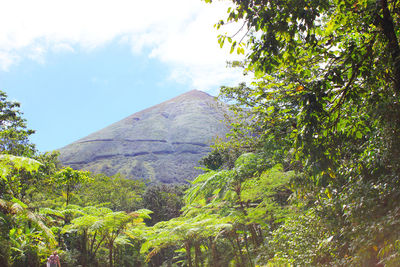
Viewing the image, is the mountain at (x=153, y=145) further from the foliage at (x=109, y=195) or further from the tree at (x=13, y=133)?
the tree at (x=13, y=133)

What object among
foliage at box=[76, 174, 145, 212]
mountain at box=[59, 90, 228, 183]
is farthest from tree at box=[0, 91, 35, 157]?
mountain at box=[59, 90, 228, 183]

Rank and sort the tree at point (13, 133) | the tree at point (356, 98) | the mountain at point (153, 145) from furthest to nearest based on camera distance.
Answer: the mountain at point (153, 145), the tree at point (13, 133), the tree at point (356, 98)

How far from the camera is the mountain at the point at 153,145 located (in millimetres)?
82688

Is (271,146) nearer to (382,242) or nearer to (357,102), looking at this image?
(357,102)

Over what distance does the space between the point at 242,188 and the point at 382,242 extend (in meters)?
6.00

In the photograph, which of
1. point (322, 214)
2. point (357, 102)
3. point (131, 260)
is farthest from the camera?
point (131, 260)

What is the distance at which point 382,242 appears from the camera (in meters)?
2.10

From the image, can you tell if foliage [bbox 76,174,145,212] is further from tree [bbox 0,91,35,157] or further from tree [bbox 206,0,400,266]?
tree [bbox 206,0,400,266]

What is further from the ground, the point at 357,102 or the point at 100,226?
the point at 357,102

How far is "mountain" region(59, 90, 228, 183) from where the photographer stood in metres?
82.7

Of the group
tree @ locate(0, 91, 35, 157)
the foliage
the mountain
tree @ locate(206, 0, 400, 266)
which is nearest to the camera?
tree @ locate(206, 0, 400, 266)

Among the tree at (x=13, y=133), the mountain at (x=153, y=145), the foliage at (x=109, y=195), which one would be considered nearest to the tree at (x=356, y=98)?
the tree at (x=13, y=133)

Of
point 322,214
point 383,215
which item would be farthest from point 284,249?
point 383,215

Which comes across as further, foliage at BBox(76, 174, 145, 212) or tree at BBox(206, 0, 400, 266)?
foliage at BBox(76, 174, 145, 212)
